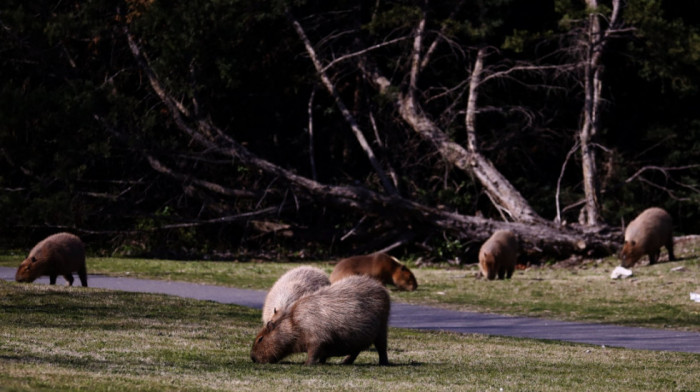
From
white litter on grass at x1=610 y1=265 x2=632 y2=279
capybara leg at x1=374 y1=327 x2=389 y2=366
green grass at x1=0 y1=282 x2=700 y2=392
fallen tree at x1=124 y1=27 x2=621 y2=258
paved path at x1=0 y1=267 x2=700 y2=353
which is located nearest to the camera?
green grass at x1=0 y1=282 x2=700 y2=392

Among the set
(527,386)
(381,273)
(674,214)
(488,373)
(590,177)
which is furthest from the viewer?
(674,214)

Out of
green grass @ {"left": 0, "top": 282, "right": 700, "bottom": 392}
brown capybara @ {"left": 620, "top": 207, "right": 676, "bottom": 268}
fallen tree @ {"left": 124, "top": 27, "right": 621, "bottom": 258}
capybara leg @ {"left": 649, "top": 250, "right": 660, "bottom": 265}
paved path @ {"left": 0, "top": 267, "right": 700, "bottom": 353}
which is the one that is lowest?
paved path @ {"left": 0, "top": 267, "right": 700, "bottom": 353}

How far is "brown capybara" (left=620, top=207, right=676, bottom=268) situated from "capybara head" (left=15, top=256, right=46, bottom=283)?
13.0 meters

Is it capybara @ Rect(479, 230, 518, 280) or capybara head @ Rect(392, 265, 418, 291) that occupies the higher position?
capybara @ Rect(479, 230, 518, 280)

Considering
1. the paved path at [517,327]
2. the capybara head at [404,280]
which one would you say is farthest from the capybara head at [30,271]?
the capybara head at [404,280]

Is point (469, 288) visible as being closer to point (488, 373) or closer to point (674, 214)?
point (488, 373)

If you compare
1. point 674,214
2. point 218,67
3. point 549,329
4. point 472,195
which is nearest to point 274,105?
point 218,67

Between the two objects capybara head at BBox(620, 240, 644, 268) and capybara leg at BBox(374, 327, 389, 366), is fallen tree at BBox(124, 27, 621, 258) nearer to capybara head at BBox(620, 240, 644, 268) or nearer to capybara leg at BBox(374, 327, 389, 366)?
capybara head at BBox(620, 240, 644, 268)

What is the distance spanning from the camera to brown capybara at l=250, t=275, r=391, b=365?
9438mm

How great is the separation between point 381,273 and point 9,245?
1382cm

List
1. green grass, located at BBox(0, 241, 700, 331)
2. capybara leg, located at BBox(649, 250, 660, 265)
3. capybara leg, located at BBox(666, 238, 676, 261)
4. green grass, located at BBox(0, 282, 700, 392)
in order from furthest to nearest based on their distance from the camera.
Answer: capybara leg, located at BBox(666, 238, 676, 261) → capybara leg, located at BBox(649, 250, 660, 265) → green grass, located at BBox(0, 241, 700, 331) → green grass, located at BBox(0, 282, 700, 392)

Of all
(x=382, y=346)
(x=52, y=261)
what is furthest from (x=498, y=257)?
(x=382, y=346)

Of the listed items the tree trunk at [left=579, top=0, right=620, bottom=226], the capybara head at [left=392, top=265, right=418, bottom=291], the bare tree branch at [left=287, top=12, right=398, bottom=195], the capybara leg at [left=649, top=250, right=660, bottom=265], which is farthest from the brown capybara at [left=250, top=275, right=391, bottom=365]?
the bare tree branch at [left=287, top=12, right=398, bottom=195]

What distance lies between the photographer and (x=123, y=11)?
27.7m
